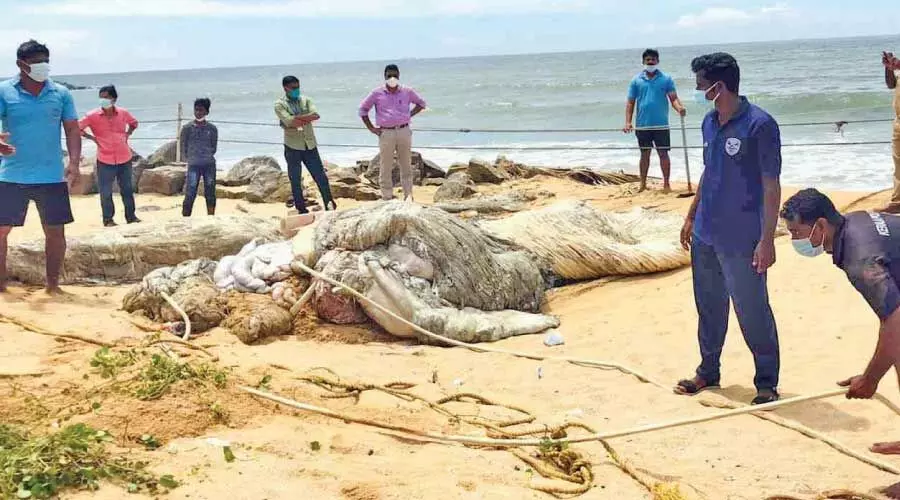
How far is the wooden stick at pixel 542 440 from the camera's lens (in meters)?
3.45

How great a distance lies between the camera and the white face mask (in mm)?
5816

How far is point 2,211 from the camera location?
6.05 meters

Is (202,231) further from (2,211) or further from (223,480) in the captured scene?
(223,480)

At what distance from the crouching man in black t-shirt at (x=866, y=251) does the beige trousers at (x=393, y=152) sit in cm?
644

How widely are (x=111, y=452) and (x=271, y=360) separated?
6.23ft

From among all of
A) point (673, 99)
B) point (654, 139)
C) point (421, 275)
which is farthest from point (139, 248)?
point (673, 99)

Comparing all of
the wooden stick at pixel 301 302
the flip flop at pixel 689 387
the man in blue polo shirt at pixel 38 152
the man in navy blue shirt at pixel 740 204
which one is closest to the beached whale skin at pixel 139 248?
the man in blue polo shirt at pixel 38 152

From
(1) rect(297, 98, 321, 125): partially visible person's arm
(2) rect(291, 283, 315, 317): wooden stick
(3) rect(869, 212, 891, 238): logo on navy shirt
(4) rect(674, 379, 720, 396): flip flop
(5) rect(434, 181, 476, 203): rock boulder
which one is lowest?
(4) rect(674, 379, 720, 396): flip flop

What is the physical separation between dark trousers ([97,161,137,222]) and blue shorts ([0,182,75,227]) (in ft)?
9.96

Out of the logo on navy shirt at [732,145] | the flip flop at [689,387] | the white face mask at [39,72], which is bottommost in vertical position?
the flip flop at [689,387]

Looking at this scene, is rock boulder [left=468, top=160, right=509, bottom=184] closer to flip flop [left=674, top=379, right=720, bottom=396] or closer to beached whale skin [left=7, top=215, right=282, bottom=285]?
beached whale skin [left=7, top=215, right=282, bottom=285]

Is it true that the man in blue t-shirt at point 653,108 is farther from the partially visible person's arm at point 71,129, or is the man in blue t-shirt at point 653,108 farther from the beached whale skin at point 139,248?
the partially visible person's arm at point 71,129

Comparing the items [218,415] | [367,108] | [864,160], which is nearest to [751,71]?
[864,160]

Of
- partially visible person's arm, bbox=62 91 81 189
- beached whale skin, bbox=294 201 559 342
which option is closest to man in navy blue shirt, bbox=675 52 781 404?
beached whale skin, bbox=294 201 559 342
